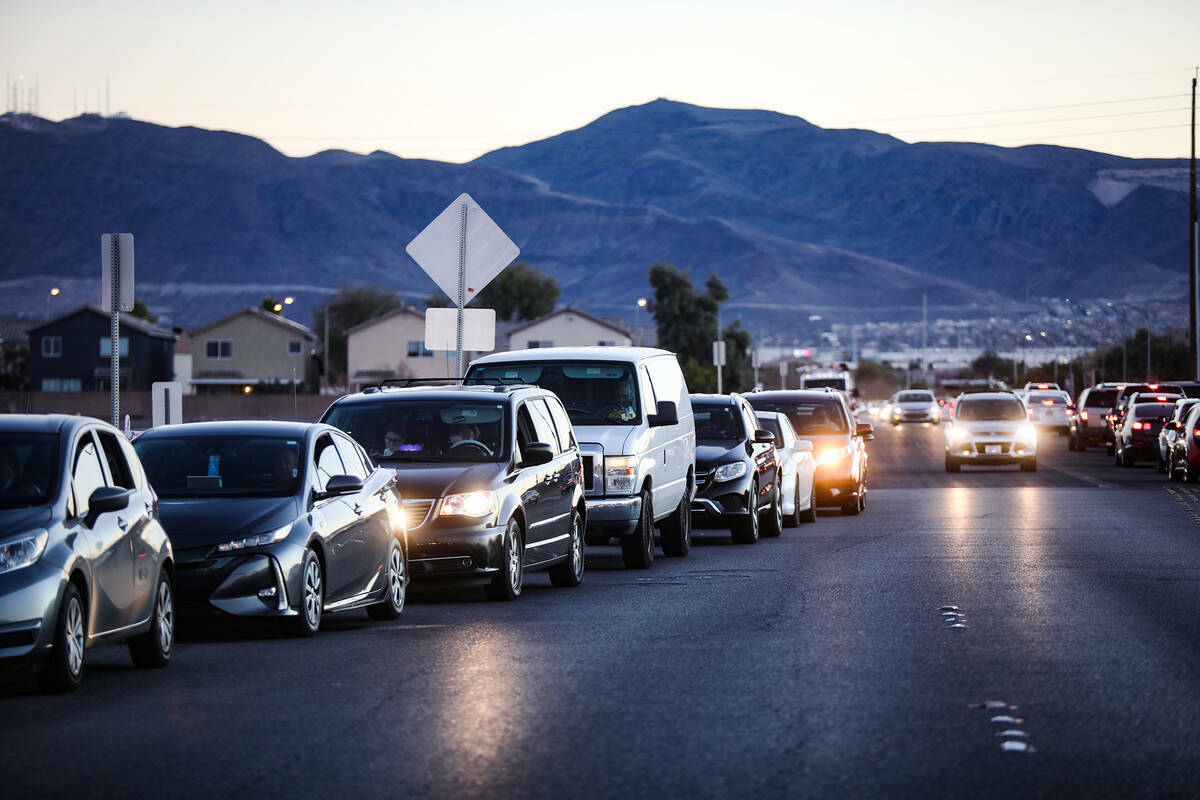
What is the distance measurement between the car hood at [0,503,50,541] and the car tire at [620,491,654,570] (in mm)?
8899

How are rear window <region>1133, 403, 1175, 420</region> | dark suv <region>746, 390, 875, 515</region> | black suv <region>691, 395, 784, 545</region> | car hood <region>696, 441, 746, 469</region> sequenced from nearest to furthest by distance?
black suv <region>691, 395, 784, 545</region> < car hood <region>696, 441, 746, 469</region> < dark suv <region>746, 390, 875, 515</region> < rear window <region>1133, 403, 1175, 420</region>

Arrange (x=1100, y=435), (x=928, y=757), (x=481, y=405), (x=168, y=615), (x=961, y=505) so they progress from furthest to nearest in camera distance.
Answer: (x=1100, y=435)
(x=961, y=505)
(x=481, y=405)
(x=168, y=615)
(x=928, y=757)

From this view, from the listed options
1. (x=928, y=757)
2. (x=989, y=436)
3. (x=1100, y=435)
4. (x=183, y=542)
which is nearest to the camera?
(x=928, y=757)

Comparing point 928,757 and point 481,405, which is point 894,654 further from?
point 481,405

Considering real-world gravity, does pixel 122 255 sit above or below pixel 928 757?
above

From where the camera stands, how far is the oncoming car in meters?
42.5

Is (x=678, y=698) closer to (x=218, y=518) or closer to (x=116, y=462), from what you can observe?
(x=116, y=462)

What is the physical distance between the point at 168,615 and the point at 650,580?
6.53 m

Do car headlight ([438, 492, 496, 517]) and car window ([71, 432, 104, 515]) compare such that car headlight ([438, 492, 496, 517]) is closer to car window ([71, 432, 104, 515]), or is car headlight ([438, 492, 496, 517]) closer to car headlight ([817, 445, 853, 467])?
car window ([71, 432, 104, 515])

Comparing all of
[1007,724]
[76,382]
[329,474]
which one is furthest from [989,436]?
[76,382]

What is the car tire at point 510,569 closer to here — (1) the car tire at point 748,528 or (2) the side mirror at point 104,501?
(2) the side mirror at point 104,501

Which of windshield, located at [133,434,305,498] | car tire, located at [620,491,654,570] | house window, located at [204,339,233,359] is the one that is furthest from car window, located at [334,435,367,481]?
house window, located at [204,339,233,359]

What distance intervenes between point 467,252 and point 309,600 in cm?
972

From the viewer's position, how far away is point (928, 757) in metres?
8.34
